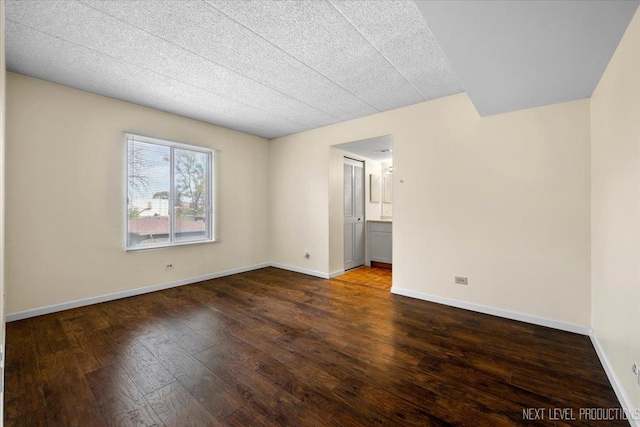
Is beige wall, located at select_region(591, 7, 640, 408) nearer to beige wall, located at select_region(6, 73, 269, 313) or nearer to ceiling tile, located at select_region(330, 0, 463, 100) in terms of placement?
ceiling tile, located at select_region(330, 0, 463, 100)

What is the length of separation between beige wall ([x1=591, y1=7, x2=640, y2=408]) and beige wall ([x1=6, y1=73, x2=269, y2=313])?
4749mm

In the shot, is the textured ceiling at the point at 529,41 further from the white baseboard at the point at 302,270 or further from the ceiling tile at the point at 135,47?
the white baseboard at the point at 302,270

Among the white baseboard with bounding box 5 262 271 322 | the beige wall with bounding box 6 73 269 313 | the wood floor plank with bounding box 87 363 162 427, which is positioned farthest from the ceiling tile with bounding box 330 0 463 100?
the white baseboard with bounding box 5 262 271 322

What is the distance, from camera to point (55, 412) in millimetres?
1578

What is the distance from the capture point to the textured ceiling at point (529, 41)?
1.45 metres

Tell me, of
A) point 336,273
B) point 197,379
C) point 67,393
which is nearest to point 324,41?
point 197,379

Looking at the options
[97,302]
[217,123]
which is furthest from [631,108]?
[97,302]

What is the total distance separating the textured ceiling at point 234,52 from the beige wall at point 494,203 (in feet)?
1.83

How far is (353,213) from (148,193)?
11.4 ft

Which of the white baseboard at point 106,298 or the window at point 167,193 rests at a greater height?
the window at point 167,193

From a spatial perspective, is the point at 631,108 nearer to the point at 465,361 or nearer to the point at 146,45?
the point at 465,361

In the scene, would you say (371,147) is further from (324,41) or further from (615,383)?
(615,383)

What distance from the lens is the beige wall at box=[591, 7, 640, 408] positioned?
151cm

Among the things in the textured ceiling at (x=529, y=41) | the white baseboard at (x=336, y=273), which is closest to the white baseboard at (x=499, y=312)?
the white baseboard at (x=336, y=273)
